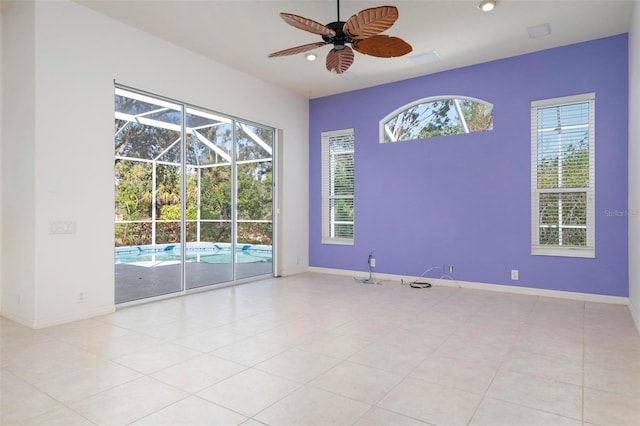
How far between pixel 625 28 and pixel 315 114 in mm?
4470

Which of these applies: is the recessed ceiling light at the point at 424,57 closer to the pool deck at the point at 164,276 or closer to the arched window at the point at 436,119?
the arched window at the point at 436,119

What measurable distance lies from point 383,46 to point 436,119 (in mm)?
2736

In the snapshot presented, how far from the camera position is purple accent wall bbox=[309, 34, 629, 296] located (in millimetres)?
4578

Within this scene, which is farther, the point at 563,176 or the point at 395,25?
the point at 563,176

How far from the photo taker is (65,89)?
3797mm

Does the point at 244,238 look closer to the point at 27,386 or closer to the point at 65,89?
the point at 65,89

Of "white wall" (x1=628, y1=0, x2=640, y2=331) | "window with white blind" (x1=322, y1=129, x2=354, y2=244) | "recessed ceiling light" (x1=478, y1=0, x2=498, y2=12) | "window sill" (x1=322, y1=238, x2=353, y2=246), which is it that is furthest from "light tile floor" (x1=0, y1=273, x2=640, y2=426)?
"recessed ceiling light" (x1=478, y1=0, x2=498, y2=12)

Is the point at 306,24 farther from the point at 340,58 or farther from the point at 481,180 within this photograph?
the point at 481,180

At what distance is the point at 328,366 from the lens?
106 inches

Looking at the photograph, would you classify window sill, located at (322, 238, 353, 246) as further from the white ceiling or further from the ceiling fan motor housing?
the ceiling fan motor housing

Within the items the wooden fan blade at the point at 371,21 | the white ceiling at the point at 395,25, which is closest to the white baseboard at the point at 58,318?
the white ceiling at the point at 395,25

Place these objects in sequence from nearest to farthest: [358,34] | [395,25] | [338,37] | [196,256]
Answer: [358,34] → [338,37] → [395,25] → [196,256]

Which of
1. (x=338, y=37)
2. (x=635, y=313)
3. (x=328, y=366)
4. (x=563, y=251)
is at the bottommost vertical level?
(x=328, y=366)

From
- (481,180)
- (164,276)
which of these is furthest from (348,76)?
(164,276)
